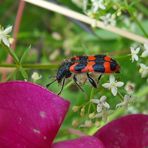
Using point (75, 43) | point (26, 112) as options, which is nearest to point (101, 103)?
point (26, 112)

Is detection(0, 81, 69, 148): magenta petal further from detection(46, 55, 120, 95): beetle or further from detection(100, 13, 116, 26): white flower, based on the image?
detection(100, 13, 116, 26): white flower

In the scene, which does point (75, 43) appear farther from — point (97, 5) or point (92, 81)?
point (92, 81)

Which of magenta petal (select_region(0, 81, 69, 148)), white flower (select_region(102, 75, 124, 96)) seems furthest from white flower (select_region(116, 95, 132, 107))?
magenta petal (select_region(0, 81, 69, 148))

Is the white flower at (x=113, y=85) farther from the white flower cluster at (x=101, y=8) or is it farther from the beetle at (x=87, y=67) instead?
the white flower cluster at (x=101, y=8)

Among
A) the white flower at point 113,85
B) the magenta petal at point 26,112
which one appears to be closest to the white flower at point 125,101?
the white flower at point 113,85

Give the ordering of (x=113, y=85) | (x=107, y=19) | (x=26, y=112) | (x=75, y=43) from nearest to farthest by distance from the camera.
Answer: (x=26, y=112) < (x=113, y=85) < (x=107, y=19) < (x=75, y=43)

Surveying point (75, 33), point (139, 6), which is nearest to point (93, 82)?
point (139, 6)
